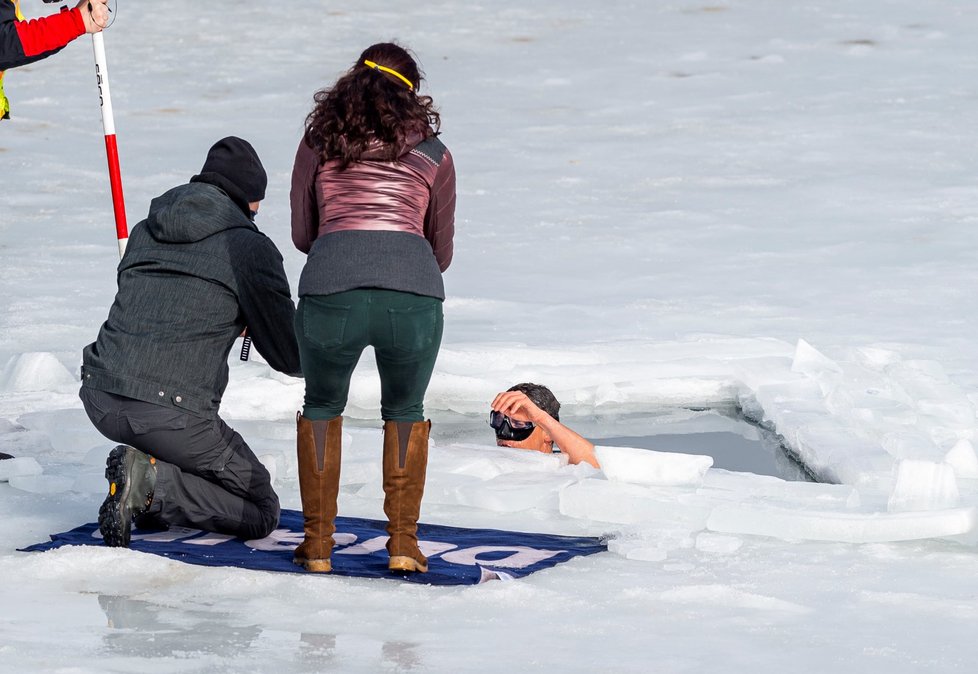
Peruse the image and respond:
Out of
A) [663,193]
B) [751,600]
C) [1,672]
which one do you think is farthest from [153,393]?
[663,193]

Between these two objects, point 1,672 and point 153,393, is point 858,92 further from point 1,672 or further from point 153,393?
point 1,672

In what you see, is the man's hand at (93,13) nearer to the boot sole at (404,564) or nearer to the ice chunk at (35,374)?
the ice chunk at (35,374)

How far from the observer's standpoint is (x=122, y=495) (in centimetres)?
412

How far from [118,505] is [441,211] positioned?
3.96 ft

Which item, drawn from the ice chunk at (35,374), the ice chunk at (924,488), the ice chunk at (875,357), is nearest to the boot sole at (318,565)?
the ice chunk at (924,488)

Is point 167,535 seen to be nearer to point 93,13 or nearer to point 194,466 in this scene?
point 194,466

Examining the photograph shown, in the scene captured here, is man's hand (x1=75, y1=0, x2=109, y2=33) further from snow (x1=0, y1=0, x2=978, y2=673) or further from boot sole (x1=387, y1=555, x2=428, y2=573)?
boot sole (x1=387, y1=555, x2=428, y2=573)

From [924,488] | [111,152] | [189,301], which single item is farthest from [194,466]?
[924,488]

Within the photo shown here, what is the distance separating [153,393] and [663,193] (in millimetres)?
6750

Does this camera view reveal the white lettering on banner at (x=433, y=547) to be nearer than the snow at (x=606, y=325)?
No

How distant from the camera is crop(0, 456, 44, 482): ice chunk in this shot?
503 cm

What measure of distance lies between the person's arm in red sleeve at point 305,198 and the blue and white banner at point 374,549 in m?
0.88

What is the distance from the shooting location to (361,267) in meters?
3.75

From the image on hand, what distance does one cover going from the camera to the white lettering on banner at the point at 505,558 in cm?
412
